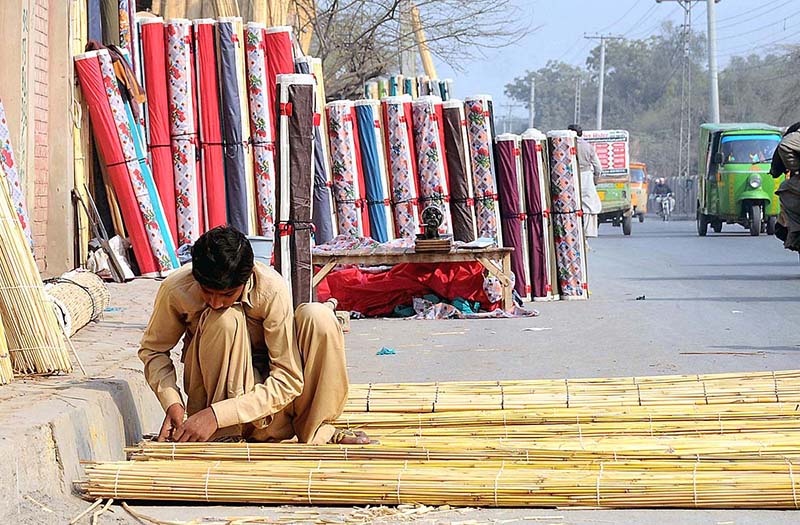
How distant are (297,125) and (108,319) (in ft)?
6.28

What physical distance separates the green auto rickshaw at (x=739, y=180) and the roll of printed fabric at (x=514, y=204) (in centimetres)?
1396

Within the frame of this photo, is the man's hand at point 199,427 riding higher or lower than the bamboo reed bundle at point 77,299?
lower

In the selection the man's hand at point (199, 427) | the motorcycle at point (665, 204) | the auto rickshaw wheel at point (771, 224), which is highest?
the man's hand at point (199, 427)

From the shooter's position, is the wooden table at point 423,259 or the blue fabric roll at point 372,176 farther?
the blue fabric roll at point 372,176

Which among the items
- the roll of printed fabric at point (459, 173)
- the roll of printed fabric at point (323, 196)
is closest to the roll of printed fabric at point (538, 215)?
the roll of printed fabric at point (459, 173)

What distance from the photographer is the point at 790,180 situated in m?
12.9

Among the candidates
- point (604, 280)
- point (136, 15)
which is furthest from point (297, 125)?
point (604, 280)

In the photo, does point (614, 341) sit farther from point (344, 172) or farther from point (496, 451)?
point (496, 451)

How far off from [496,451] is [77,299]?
4019 millimetres

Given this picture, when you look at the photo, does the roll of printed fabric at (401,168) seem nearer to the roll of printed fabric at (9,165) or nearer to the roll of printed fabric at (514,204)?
the roll of printed fabric at (514,204)

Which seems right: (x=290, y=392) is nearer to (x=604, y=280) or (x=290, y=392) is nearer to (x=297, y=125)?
(x=297, y=125)

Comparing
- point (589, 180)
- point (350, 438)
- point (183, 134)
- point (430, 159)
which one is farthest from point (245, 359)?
point (589, 180)

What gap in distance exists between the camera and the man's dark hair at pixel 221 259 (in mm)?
4590

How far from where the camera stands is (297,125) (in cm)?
891
